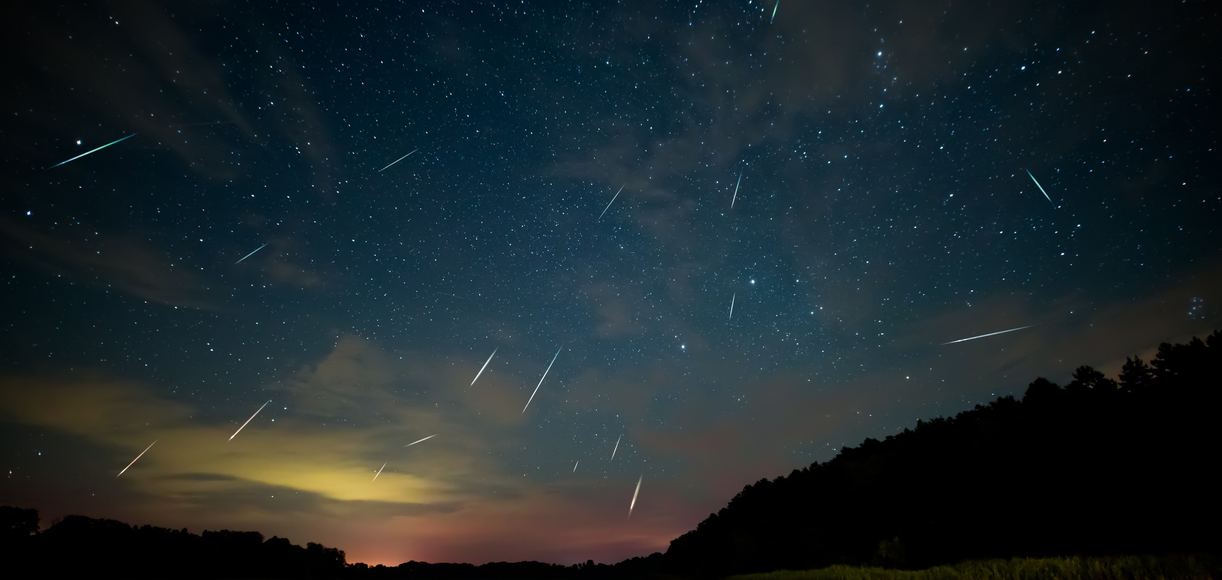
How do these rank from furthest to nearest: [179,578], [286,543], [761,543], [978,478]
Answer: [286,543] → [179,578] → [761,543] → [978,478]

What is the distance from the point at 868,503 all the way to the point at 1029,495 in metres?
16.4

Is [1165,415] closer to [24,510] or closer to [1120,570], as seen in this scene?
[1120,570]

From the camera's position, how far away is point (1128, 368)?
2722 centimetres

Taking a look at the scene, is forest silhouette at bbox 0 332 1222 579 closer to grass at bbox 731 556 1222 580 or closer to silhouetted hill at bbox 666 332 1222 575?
silhouetted hill at bbox 666 332 1222 575

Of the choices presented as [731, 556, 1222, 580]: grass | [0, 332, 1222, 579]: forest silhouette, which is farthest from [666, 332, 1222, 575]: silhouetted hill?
[731, 556, 1222, 580]: grass

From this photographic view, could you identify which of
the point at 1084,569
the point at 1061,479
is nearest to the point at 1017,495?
the point at 1061,479

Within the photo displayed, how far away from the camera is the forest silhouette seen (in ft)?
59.1

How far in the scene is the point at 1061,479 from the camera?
21.7 meters

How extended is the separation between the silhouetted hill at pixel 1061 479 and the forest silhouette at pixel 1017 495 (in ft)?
0.18

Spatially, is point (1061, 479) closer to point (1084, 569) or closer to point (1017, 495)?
point (1017, 495)

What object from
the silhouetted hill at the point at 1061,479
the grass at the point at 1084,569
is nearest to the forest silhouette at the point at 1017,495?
the silhouetted hill at the point at 1061,479

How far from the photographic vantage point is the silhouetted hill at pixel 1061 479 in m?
17.7

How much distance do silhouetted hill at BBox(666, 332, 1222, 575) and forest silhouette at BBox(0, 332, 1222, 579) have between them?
0.18ft

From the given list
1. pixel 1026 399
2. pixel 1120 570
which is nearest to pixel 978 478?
pixel 1026 399
